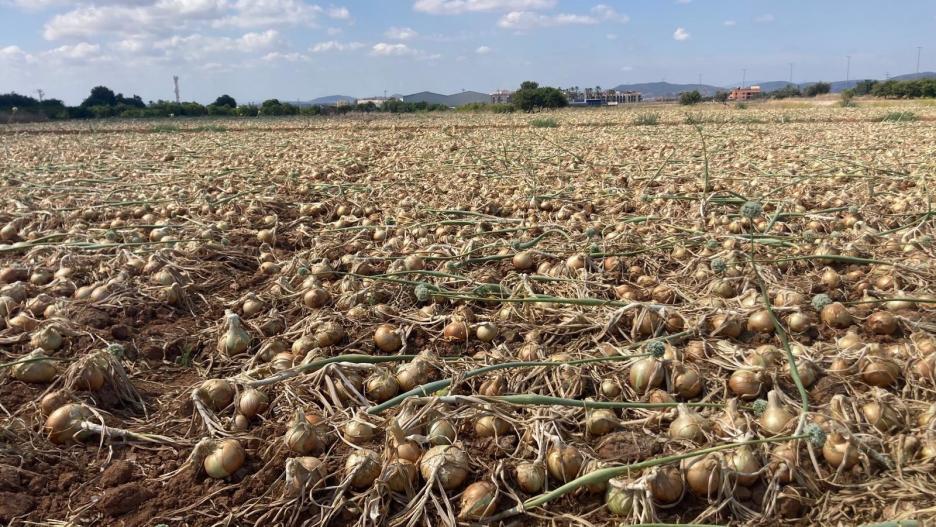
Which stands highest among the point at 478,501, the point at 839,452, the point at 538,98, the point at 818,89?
the point at 818,89

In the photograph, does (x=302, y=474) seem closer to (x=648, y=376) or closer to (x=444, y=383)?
(x=444, y=383)

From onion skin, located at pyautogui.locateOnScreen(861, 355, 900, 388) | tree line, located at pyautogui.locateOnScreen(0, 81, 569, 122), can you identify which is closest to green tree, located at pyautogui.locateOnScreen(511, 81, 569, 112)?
tree line, located at pyautogui.locateOnScreen(0, 81, 569, 122)

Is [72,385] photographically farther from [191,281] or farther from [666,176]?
[666,176]

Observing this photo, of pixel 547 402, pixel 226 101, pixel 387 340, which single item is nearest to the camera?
pixel 547 402

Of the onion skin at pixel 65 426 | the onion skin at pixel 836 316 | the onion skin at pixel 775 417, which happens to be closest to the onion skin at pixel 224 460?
the onion skin at pixel 65 426

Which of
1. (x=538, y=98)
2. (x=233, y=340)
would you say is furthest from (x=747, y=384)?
(x=538, y=98)

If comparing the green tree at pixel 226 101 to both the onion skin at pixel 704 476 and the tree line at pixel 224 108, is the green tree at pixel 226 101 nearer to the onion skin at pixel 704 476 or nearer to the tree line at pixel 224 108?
the tree line at pixel 224 108

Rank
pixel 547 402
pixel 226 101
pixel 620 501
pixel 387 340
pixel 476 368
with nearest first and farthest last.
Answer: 1. pixel 620 501
2. pixel 547 402
3. pixel 476 368
4. pixel 387 340
5. pixel 226 101

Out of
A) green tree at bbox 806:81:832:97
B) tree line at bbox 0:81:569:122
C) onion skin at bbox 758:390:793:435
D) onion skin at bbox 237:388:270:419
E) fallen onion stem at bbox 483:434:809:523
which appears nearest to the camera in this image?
fallen onion stem at bbox 483:434:809:523

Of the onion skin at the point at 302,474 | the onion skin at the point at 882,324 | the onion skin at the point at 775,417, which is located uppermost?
the onion skin at the point at 882,324

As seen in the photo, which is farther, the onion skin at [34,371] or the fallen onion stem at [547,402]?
the onion skin at [34,371]

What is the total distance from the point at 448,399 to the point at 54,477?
1.32 metres

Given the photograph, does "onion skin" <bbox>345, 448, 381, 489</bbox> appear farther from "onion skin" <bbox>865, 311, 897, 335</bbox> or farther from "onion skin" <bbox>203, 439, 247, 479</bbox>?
"onion skin" <bbox>865, 311, 897, 335</bbox>

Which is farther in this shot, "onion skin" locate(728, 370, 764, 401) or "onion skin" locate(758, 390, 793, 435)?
"onion skin" locate(728, 370, 764, 401)
